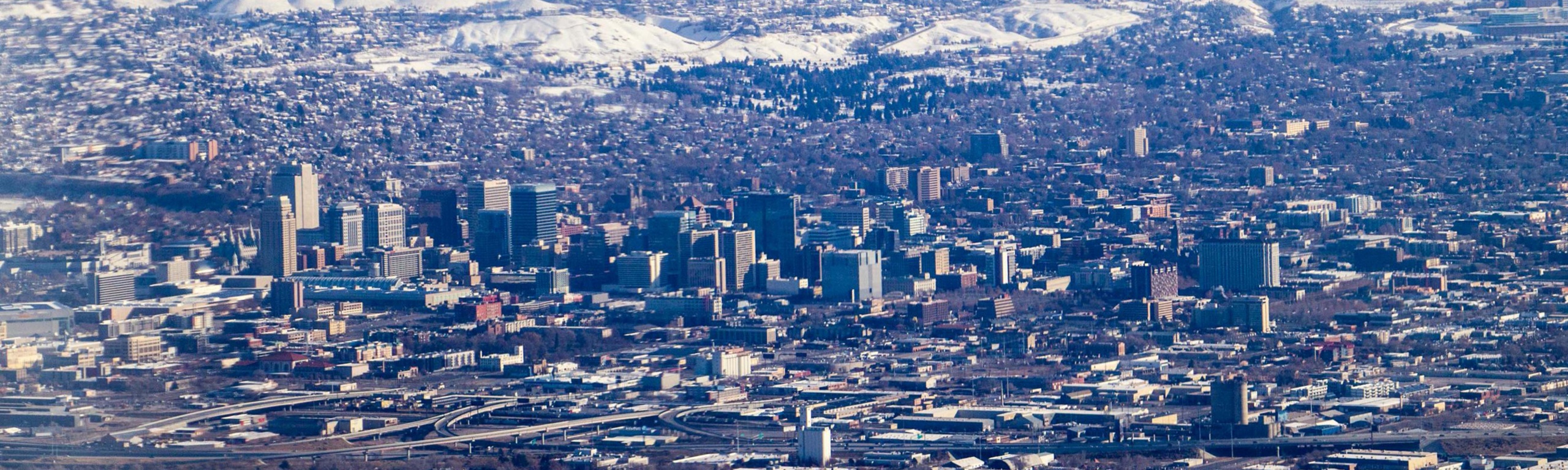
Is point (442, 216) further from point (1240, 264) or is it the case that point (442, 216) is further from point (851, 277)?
point (1240, 264)

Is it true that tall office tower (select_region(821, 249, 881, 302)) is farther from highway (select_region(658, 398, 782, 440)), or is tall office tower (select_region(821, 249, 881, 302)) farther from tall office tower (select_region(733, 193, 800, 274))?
highway (select_region(658, 398, 782, 440))

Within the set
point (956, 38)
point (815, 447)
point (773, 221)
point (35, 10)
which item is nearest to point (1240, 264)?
point (773, 221)

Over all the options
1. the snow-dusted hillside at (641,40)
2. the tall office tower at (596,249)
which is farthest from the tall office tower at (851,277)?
the snow-dusted hillside at (641,40)

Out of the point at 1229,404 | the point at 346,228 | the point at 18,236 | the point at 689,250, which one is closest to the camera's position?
the point at 1229,404

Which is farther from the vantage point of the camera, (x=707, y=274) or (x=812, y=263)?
(x=812, y=263)

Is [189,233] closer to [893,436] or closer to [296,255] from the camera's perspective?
[296,255]

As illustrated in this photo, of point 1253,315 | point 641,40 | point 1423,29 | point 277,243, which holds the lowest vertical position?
point 1253,315
